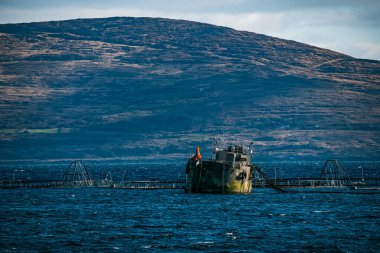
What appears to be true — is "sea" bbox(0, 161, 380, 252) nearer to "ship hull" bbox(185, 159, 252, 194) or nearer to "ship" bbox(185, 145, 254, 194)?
"ship hull" bbox(185, 159, 252, 194)

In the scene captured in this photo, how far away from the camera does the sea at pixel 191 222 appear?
252ft

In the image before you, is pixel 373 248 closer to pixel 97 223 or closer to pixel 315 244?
pixel 315 244

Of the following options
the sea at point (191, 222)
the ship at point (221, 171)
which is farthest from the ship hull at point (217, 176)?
the sea at point (191, 222)

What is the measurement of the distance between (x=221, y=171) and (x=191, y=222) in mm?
26818

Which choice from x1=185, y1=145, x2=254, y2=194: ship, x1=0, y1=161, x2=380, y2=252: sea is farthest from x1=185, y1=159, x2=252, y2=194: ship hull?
x1=0, y1=161, x2=380, y2=252: sea

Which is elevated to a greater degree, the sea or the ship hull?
the ship hull

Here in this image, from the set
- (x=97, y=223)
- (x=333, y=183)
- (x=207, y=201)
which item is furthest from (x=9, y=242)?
(x=333, y=183)

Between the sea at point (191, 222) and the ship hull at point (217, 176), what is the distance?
1497 mm

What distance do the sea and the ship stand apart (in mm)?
1676

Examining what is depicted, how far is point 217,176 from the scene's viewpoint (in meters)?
124

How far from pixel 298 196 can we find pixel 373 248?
64028 millimetres

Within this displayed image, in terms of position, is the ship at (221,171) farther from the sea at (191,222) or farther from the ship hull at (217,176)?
the sea at (191,222)

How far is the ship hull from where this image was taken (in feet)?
402

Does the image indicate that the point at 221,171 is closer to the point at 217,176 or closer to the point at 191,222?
the point at 217,176
